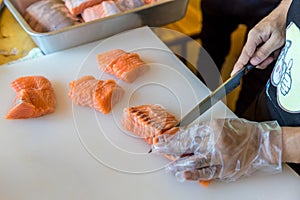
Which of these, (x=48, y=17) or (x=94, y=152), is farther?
(x=48, y=17)

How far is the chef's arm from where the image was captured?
0.80m

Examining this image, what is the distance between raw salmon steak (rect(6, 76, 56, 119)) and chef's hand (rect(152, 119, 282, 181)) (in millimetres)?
296

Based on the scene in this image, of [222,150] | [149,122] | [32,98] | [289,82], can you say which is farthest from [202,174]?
[32,98]

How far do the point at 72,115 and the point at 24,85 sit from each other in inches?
5.7

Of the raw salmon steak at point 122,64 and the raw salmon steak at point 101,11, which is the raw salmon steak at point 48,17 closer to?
the raw salmon steak at point 101,11

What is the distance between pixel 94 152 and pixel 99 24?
0.38 metres

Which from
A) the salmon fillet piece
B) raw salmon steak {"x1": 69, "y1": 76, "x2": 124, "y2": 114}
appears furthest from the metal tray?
the salmon fillet piece

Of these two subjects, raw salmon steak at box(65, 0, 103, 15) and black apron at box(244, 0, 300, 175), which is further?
raw salmon steak at box(65, 0, 103, 15)

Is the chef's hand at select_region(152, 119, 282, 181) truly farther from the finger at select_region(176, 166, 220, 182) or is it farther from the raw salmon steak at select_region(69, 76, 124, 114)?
the raw salmon steak at select_region(69, 76, 124, 114)

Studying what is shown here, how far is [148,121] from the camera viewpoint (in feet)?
2.91

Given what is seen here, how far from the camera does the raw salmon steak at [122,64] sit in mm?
1012

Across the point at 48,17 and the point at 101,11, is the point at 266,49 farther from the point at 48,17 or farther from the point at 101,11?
the point at 48,17

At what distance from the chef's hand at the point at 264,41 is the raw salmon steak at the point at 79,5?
1.53 feet

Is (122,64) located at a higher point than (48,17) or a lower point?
lower
